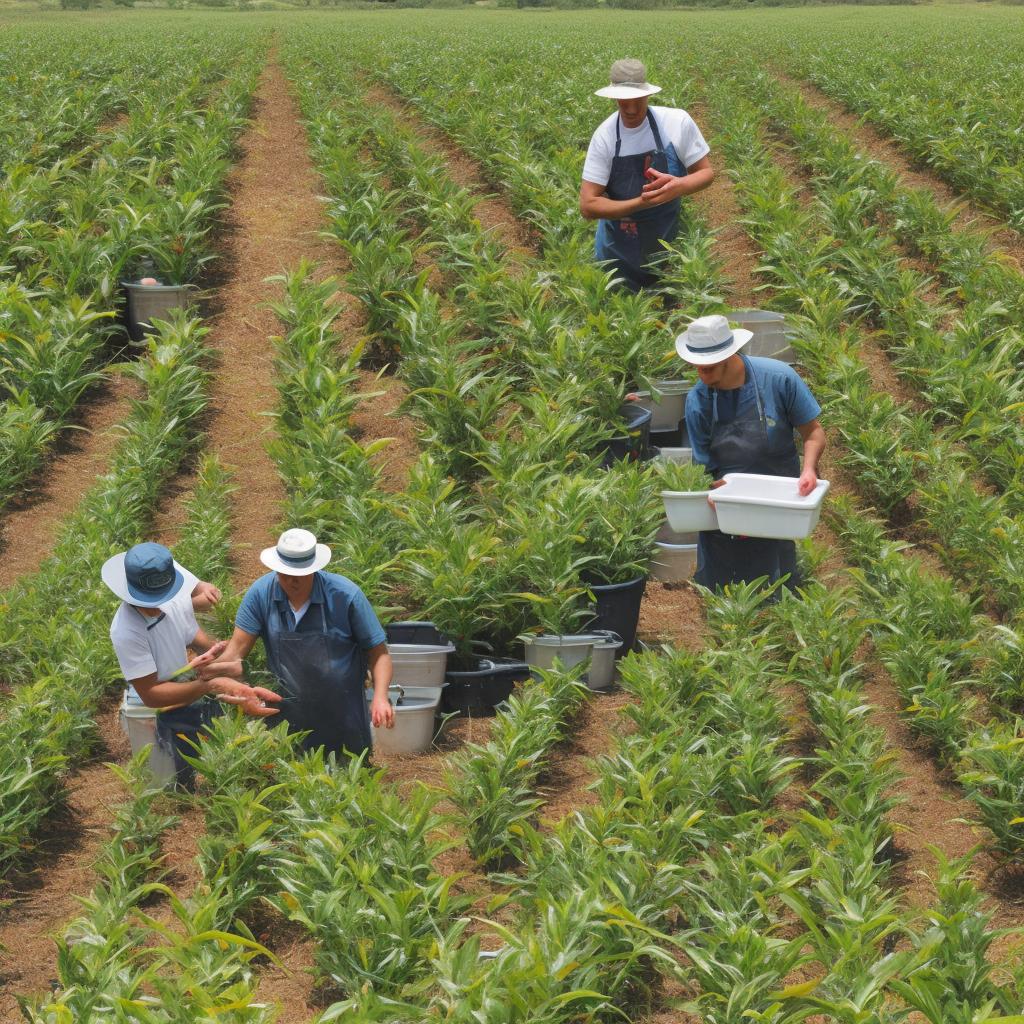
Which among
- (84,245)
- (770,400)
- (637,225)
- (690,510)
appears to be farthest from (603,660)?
(84,245)

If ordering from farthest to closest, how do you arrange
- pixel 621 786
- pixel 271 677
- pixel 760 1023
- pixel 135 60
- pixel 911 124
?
pixel 135 60 → pixel 911 124 → pixel 271 677 → pixel 621 786 → pixel 760 1023

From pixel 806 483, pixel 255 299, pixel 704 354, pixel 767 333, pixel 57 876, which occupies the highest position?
pixel 704 354

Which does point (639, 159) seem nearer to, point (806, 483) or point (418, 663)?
point (806, 483)

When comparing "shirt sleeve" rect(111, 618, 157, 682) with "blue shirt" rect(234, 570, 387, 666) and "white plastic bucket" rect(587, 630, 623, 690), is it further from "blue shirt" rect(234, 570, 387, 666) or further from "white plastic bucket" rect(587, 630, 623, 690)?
"white plastic bucket" rect(587, 630, 623, 690)

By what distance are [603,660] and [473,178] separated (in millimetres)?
8830

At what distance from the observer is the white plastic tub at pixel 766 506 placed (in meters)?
6.21

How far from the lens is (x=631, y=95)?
8.14 meters

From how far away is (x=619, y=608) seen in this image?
23.2 ft

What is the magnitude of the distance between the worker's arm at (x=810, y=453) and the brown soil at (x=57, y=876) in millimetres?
3386

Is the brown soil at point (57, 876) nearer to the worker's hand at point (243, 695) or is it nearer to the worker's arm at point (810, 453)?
the worker's hand at point (243, 695)

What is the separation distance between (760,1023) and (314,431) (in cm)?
523


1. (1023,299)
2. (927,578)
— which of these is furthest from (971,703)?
(1023,299)

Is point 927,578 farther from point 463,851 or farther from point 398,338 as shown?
point 398,338

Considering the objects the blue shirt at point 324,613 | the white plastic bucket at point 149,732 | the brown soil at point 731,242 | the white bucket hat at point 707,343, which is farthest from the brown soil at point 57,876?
the brown soil at point 731,242
